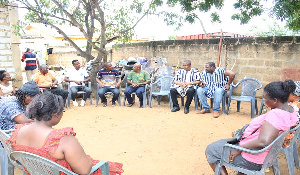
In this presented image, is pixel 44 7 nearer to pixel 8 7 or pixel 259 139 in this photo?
pixel 8 7

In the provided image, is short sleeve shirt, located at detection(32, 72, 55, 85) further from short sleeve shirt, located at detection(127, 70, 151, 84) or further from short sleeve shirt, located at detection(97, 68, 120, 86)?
short sleeve shirt, located at detection(127, 70, 151, 84)

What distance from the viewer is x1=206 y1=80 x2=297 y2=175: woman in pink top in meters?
2.05

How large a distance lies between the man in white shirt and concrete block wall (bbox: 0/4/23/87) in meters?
2.10

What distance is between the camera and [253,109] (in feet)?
17.0

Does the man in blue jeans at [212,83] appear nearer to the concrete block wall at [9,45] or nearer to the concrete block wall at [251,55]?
the concrete block wall at [251,55]

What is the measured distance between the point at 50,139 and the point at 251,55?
623 cm

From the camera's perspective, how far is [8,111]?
272 centimetres

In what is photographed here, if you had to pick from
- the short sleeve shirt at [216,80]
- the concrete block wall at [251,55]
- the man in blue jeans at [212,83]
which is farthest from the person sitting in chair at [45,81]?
Result: the concrete block wall at [251,55]

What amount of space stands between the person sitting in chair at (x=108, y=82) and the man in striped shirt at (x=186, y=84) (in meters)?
1.61

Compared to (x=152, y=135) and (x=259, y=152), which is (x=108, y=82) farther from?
(x=259, y=152)

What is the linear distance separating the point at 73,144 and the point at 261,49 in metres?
6.09

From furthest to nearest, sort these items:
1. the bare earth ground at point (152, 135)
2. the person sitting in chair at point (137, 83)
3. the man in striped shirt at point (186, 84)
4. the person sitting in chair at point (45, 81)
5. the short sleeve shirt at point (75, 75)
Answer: the short sleeve shirt at point (75, 75) < the person sitting in chair at point (137, 83) < the person sitting in chair at point (45, 81) < the man in striped shirt at point (186, 84) < the bare earth ground at point (152, 135)

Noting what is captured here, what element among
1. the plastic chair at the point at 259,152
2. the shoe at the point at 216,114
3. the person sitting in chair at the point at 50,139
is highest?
the person sitting in chair at the point at 50,139

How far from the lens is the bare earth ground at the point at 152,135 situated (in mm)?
3162
